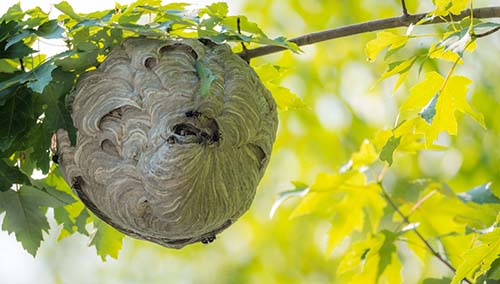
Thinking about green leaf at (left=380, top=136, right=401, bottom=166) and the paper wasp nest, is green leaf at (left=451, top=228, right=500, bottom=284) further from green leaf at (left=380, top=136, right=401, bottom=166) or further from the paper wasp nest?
the paper wasp nest

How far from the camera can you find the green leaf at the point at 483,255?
248 centimetres

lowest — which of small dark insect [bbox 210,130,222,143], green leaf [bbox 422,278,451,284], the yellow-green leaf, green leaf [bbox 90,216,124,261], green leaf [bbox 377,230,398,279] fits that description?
green leaf [bbox 377,230,398,279]

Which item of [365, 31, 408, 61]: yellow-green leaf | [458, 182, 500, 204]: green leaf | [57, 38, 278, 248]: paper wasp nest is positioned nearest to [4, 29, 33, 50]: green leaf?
[57, 38, 278, 248]: paper wasp nest

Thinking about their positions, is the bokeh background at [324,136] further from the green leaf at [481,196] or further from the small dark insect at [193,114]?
the small dark insect at [193,114]

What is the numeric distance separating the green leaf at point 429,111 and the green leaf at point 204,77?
1.62 feet

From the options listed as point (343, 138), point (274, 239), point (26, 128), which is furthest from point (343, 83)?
point (26, 128)

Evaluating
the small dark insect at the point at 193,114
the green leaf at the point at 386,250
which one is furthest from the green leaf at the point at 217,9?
the green leaf at the point at 386,250

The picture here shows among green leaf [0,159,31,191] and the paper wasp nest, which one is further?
green leaf [0,159,31,191]

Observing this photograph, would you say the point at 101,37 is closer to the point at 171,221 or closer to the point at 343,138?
the point at 171,221

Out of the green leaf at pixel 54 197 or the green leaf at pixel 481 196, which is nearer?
the green leaf at pixel 54 197

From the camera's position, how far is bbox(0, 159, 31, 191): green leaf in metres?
2.73

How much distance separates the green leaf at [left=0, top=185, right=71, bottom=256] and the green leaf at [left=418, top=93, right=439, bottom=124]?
94cm

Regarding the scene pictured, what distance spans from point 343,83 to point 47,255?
3.85 m

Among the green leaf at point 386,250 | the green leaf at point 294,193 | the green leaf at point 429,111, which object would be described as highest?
the green leaf at point 429,111
